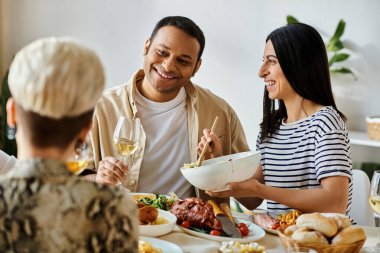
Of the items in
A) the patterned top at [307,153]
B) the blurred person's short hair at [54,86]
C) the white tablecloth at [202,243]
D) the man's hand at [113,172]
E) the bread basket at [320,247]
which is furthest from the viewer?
the patterned top at [307,153]

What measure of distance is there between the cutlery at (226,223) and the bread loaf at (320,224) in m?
0.23

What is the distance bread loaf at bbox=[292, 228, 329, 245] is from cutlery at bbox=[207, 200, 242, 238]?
24 cm

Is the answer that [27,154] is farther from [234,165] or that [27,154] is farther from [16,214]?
[234,165]

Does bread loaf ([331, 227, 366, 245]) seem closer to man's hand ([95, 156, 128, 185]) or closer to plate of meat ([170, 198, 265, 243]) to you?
plate of meat ([170, 198, 265, 243])

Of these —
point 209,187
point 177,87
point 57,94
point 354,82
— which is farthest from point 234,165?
point 354,82

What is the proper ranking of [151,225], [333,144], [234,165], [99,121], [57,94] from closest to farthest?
1. [57,94]
2. [151,225]
3. [234,165]
4. [333,144]
5. [99,121]

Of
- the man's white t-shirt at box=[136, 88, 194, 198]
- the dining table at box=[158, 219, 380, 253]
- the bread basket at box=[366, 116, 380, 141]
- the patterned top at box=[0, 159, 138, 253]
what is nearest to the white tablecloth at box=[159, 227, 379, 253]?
the dining table at box=[158, 219, 380, 253]

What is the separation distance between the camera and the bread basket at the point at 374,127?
173 inches

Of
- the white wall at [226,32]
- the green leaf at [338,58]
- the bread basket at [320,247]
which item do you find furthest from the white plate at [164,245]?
the white wall at [226,32]

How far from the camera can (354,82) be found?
4.70m

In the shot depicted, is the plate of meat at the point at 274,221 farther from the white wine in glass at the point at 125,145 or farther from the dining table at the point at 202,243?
the white wine in glass at the point at 125,145

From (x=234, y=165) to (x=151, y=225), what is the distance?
1.19 feet

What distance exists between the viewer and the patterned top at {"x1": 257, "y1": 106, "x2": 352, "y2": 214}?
7.98ft

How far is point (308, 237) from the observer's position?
5.78 feet
